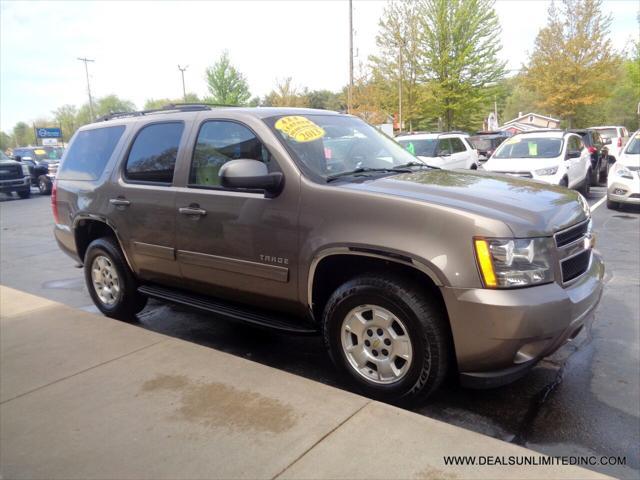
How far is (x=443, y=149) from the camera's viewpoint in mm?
13000

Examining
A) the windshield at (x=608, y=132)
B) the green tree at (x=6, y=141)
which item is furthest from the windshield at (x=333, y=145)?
the green tree at (x=6, y=141)

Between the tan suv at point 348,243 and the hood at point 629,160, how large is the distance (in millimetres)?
8147

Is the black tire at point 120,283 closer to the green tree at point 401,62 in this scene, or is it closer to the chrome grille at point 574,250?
the chrome grille at point 574,250

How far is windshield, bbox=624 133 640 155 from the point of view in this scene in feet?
35.5

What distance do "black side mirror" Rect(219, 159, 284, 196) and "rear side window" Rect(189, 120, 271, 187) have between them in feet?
0.94

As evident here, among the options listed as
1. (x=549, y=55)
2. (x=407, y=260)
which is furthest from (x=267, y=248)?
(x=549, y=55)

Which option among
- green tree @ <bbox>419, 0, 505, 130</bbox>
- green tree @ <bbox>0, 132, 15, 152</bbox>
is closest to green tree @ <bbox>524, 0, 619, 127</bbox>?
green tree @ <bbox>419, 0, 505, 130</bbox>

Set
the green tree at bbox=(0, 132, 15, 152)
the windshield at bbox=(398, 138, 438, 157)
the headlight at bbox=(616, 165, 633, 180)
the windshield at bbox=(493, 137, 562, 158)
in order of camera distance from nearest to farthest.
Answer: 1. the headlight at bbox=(616, 165, 633, 180)
2. the windshield at bbox=(493, 137, 562, 158)
3. the windshield at bbox=(398, 138, 438, 157)
4. the green tree at bbox=(0, 132, 15, 152)

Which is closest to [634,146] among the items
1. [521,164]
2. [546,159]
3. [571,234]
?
[546,159]

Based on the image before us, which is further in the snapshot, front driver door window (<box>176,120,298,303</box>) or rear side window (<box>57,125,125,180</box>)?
rear side window (<box>57,125,125,180</box>)

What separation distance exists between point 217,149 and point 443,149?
10113 mm

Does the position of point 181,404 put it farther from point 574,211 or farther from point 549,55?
point 549,55

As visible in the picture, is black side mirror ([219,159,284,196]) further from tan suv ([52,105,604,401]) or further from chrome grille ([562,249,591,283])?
chrome grille ([562,249,591,283])

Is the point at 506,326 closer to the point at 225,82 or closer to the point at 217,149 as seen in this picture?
the point at 217,149
